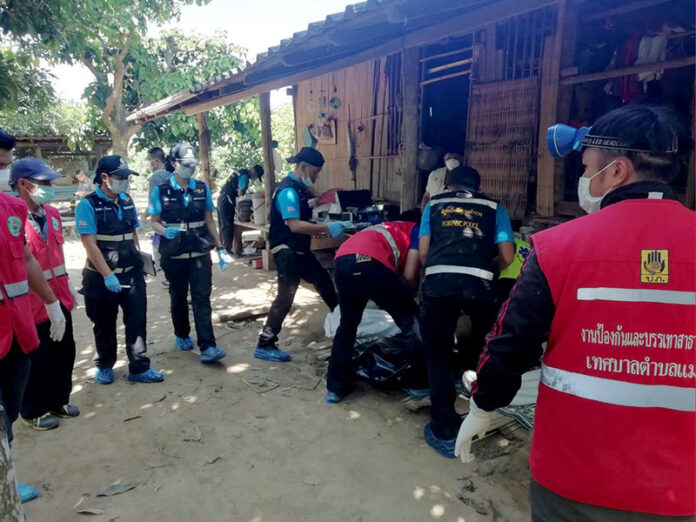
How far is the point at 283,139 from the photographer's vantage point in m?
23.3

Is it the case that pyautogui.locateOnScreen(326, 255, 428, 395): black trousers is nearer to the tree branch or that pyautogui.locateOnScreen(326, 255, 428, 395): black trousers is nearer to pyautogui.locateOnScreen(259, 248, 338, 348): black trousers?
pyautogui.locateOnScreen(259, 248, 338, 348): black trousers

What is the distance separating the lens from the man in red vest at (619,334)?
1258 millimetres

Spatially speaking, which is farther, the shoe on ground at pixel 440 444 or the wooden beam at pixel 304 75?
the wooden beam at pixel 304 75

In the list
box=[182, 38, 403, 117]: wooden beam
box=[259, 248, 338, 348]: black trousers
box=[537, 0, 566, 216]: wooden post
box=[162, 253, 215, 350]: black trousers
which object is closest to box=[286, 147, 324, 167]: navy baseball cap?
box=[259, 248, 338, 348]: black trousers

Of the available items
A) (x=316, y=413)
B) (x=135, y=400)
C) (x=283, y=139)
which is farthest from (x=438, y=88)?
(x=283, y=139)

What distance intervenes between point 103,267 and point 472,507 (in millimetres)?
3230

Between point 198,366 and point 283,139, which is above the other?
point 283,139

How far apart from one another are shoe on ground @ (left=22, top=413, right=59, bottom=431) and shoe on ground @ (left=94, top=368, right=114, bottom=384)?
27.4 inches

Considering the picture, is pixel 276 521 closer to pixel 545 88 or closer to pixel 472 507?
pixel 472 507

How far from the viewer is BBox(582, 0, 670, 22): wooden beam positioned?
11.5 ft

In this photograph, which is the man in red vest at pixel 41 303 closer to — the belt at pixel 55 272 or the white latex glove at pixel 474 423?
the belt at pixel 55 272

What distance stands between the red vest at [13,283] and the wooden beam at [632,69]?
13.4 feet

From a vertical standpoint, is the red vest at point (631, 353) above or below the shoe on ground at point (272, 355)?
above

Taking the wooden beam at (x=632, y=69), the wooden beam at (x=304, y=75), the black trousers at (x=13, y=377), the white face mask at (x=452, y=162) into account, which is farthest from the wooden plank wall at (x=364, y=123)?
the black trousers at (x=13, y=377)
